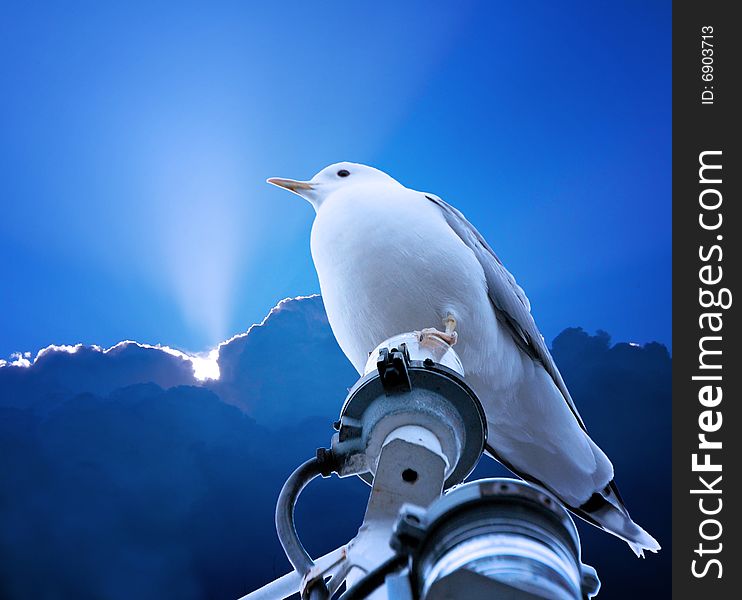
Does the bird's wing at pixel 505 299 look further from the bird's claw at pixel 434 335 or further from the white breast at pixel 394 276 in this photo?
the bird's claw at pixel 434 335

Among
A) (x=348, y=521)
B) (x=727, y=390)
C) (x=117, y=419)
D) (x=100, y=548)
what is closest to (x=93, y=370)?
(x=117, y=419)

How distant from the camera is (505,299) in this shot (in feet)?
7.32

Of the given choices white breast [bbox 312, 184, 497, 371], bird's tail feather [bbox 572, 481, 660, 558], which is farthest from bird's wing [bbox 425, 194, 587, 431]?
bird's tail feather [bbox 572, 481, 660, 558]

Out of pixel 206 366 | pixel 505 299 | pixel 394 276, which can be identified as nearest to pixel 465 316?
pixel 394 276

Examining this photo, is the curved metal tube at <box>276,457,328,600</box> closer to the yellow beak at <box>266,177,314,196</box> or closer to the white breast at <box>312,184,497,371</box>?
the white breast at <box>312,184,497,371</box>

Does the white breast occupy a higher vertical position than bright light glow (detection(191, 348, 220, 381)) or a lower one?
lower

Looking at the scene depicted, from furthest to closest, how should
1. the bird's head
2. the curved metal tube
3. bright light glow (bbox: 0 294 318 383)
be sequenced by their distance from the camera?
bright light glow (bbox: 0 294 318 383)
the bird's head
the curved metal tube

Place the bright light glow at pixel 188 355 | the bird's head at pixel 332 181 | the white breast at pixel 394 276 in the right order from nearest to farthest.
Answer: the white breast at pixel 394 276
the bird's head at pixel 332 181
the bright light glow at pixel 188 355

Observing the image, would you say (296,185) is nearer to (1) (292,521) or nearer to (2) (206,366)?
(1) (292,521)

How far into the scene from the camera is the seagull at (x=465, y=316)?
1.91 meters

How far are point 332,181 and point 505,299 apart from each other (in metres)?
1.00

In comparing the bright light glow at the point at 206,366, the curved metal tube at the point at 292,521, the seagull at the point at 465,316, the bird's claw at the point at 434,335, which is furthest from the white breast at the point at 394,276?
the bright light glow at the point at 206,366

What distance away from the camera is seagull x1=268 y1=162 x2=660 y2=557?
1910 mm

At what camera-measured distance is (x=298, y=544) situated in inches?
38.3
